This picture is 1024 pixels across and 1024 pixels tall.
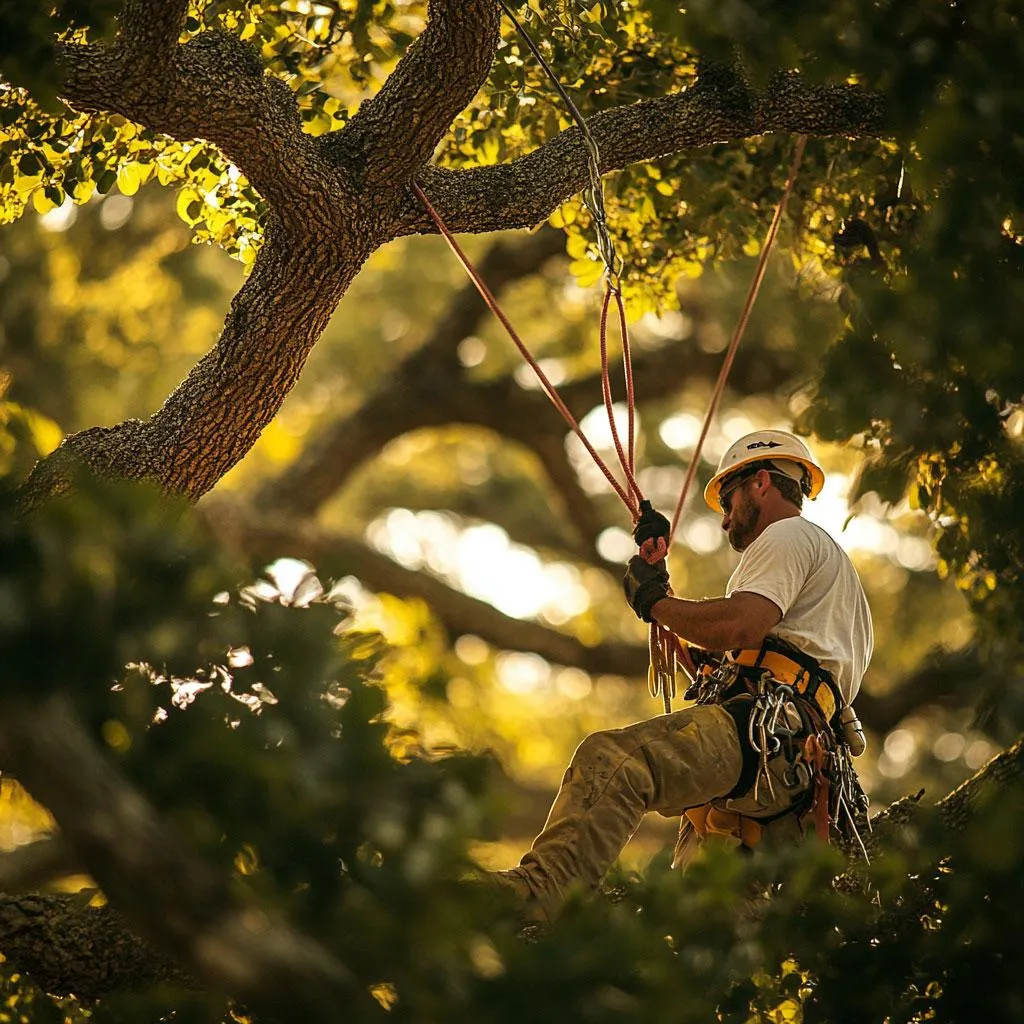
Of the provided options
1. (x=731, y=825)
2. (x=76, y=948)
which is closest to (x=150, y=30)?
(x=76, y=948)

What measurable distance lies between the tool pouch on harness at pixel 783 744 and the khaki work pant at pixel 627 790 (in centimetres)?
3

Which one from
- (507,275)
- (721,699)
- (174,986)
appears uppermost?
(507,275)

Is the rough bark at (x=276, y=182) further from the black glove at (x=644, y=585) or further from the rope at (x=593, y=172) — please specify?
the black glove at (x=644, y=585)

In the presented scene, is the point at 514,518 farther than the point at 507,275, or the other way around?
the point at 514,518

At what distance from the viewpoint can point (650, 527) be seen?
4.95 metres

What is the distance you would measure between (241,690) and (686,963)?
0.97 meters

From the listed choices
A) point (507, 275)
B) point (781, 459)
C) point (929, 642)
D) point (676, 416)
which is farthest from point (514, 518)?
point (781, 459)

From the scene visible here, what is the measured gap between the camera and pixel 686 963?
8.79 feet

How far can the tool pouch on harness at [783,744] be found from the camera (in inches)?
173

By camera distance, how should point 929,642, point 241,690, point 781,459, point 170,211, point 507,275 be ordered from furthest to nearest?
point 929,642 → point 170,211 → point 507,275 → point 781,459 → point 241,690

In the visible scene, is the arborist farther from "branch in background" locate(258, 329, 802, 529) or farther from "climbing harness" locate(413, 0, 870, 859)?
"branch in background" locate(258, 329, 802, 529)

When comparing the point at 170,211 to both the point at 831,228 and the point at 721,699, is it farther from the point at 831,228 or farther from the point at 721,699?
the point at 721,699

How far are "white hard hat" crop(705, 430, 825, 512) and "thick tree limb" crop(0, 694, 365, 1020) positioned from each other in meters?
3.17

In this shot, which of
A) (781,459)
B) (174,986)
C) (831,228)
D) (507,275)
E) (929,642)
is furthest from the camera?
(929,642)
